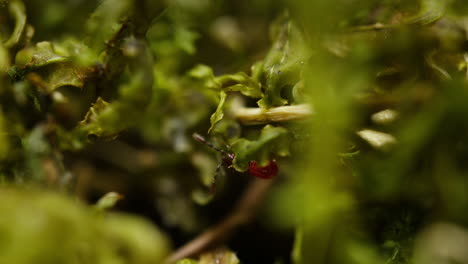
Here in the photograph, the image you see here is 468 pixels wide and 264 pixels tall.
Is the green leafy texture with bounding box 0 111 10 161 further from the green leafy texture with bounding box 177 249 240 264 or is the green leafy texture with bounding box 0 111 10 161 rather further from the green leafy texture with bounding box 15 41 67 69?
the green leafy texture with bounding box 177 249 240 264

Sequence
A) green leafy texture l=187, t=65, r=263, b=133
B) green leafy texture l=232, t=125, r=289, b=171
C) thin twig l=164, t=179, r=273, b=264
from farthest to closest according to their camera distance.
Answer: thin twig l=164, t=179, r=273, b=264
green leafy texture l=187, t=65, r=263, b=133
green leafy texture l=232, t=125, r=289, b=171

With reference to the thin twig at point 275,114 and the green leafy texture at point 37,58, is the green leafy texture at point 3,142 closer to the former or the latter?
the green leafy texture at point 37,58

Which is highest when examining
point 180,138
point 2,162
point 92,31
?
point 92,31

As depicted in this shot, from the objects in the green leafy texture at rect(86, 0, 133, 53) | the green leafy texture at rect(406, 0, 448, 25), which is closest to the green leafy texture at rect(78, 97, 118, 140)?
the green leafy texture at rect(86, 0, 133, 53)

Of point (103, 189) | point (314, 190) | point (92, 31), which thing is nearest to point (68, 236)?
point (314, 190)

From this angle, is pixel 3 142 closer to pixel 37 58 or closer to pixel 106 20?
pixel 37 58

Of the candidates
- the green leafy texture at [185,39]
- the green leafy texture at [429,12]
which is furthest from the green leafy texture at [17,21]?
the green leafy texture at [429,12]

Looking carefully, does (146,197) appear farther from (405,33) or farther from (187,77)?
(405,33)
